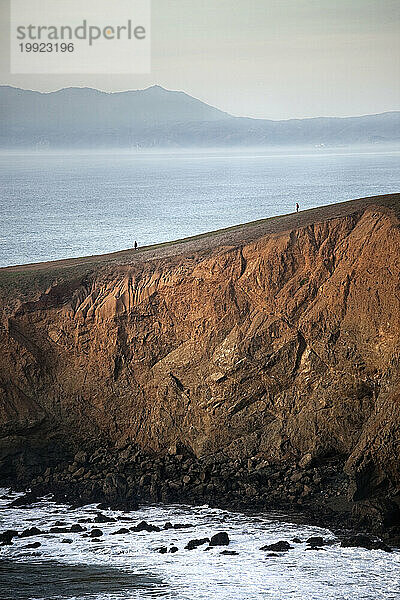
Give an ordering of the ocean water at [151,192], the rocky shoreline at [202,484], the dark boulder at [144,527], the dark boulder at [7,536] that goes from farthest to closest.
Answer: the ocean water at [151,192] < the rocky shoreline at [202,484] < the dark boulder at [144,527] < the dark boulder at [7,536]

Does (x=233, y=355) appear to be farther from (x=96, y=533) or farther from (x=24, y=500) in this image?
(x=24, y=500)

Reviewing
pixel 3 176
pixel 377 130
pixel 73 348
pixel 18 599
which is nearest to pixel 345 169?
pixel 377 130

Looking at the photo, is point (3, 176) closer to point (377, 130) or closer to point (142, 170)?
point (142, 170)

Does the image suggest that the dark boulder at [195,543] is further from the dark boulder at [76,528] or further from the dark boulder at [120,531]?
the dark boulder at [76,528]

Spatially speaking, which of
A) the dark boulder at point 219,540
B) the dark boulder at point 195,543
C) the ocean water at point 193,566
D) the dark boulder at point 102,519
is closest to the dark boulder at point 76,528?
the ocean water at point 193,566

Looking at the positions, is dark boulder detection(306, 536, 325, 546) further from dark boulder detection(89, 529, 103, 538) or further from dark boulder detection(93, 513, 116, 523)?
dark boulder detection(93, 513, 116, 523)

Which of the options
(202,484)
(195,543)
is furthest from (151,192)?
(195,543)
